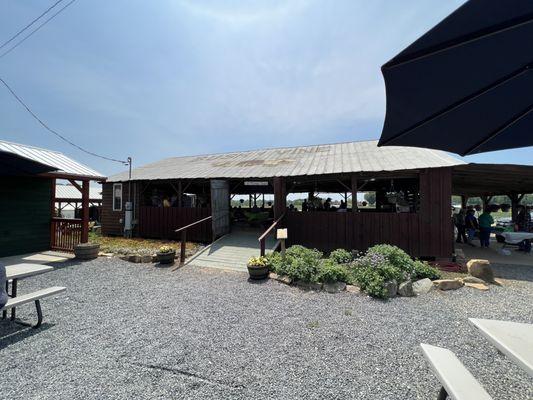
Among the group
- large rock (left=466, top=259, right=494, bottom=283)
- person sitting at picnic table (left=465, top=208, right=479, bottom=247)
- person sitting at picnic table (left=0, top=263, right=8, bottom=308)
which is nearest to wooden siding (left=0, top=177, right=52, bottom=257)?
person sitting at picnic table (left=0, top=263, right=8, bottom=308)

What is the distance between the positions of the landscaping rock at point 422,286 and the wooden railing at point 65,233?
34.2ft

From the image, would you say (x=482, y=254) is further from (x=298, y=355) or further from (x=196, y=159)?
(x=196, y=159)

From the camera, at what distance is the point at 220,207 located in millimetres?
10977

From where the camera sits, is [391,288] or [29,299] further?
[391,288]

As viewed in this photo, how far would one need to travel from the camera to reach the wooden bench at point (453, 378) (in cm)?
187

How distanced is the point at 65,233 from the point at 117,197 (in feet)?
14.3

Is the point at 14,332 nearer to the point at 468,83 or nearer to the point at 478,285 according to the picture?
the point at 468,83

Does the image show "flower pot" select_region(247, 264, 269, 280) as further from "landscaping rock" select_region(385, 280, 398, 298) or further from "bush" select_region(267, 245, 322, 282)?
"landscaping rock" select_region(385, 280, 398, 298)

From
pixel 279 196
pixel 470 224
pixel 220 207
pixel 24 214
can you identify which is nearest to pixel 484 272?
pixel 279 196

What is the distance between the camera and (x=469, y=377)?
6.81 ft

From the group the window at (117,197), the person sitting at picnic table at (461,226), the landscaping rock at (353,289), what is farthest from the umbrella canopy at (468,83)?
the window at (117,197)

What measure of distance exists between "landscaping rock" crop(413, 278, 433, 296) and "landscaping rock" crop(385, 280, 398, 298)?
0.53 meters

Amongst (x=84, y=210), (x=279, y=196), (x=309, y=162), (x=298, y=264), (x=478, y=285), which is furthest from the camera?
(x=309, y=162)

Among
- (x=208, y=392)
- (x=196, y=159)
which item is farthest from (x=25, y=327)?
(x=196, y=159)
